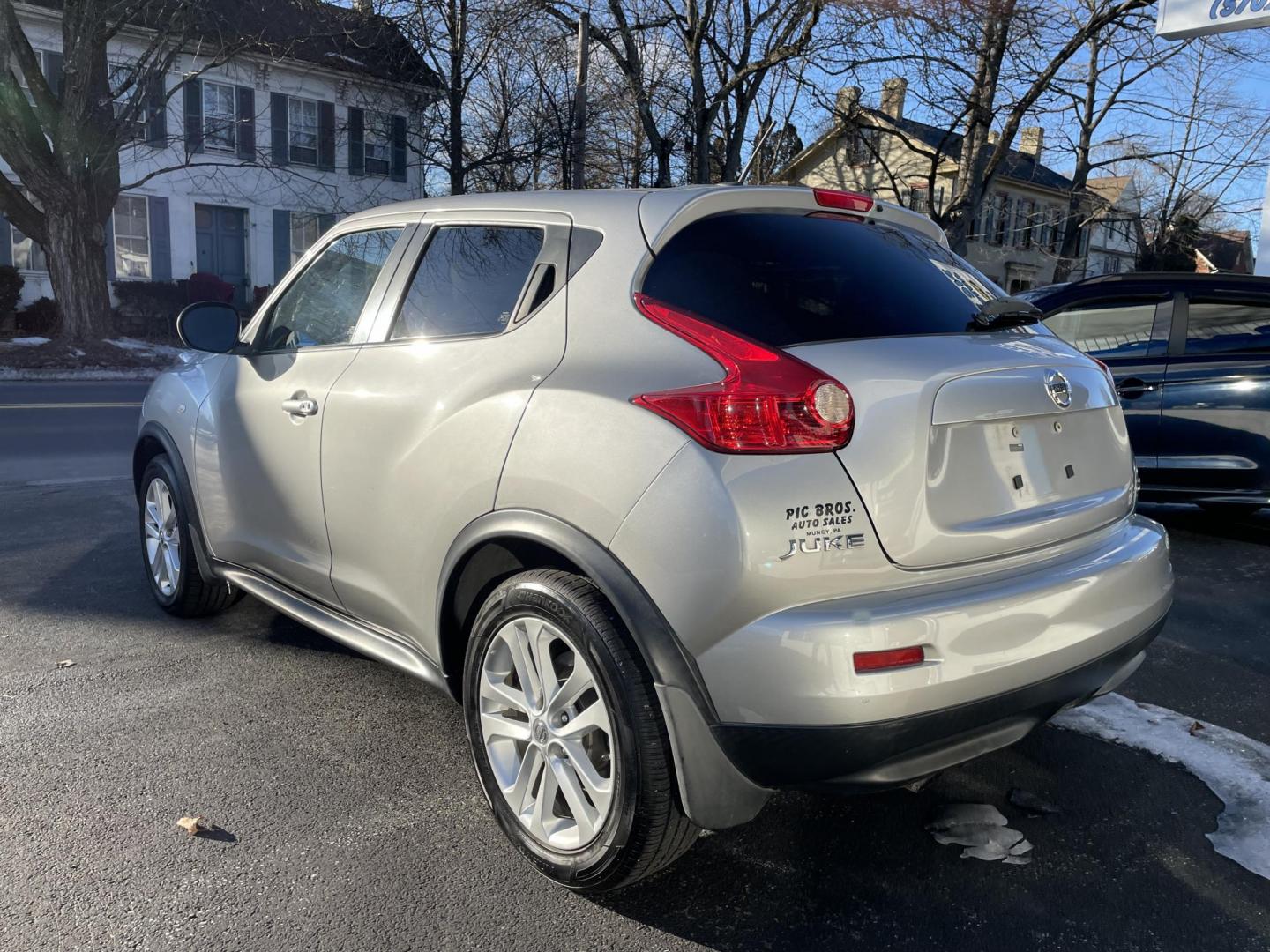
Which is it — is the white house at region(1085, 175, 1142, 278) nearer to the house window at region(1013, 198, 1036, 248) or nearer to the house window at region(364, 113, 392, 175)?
the house window at region(1013, 198, 1036, 248)

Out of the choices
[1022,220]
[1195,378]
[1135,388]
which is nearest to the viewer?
[1195,378]

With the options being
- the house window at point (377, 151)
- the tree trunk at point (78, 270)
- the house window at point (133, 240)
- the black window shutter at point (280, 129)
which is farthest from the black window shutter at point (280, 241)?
the tree trunk at point (78, 270)

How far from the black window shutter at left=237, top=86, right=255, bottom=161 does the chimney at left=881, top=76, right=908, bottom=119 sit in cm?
1662

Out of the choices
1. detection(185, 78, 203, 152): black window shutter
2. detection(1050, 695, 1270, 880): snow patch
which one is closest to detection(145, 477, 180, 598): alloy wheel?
detection(1050, 695, 1270, 880): snow patch

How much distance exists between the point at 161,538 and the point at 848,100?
21.2 meters

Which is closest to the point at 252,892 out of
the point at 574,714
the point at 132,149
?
the point at 574,714

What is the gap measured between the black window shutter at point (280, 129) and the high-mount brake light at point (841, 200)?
92.7ft

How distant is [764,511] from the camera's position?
7.02 feet

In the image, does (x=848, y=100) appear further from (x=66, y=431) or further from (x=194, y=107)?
(x=66, y=431)

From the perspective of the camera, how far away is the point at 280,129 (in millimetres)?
28609

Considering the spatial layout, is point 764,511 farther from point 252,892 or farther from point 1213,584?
point 1213,584

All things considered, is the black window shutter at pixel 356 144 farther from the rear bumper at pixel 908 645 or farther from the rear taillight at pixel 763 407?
the rear bumper at pixel 908 645

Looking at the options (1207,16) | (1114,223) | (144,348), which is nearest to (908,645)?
(1207,16)

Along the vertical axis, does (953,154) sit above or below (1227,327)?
above
